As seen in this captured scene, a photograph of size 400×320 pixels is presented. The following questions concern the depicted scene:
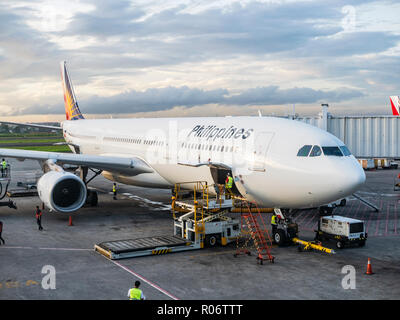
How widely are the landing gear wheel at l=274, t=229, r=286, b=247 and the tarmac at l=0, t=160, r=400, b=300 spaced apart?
11.0 inches

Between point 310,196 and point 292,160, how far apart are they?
1396 mm

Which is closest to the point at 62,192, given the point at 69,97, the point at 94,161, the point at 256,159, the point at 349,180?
the point at 94,161

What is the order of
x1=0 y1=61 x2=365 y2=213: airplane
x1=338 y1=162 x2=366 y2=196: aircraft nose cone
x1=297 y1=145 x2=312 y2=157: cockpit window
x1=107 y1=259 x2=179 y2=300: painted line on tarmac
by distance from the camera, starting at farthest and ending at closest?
x1=297 y1=145 x2=312 y2=157: cockpit window → x1=0 y1=61 x2=365 y2=213: airplane → x1=338 y1=162 x2=366 y2=196: aircraft nose cone → x1=107 y1=259 x2=179 y2=300: painted line on tarmac

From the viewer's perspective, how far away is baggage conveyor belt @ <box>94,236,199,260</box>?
16.7 meters

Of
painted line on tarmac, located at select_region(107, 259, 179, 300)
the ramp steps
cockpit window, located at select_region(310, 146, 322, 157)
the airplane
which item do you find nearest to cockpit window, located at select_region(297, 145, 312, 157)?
the airplane

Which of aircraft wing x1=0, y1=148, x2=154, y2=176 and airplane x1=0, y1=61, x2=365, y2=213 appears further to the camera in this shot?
aircraft wing x1=0, y1=148, x2=154, y2=176

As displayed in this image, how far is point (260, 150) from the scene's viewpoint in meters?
17.6

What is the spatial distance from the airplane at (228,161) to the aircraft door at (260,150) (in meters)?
0.04

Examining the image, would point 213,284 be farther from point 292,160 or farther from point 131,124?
point 131,124

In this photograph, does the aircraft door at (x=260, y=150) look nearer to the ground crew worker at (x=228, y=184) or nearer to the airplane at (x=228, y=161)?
the airplane at (x=228, y=161)

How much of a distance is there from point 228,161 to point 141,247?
15.6ft

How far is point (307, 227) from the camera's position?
886 inches

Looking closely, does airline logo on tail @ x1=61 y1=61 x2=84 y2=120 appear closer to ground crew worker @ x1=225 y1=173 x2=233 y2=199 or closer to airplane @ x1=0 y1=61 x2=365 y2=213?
airplane @ x1=0 y1=61 x2=365 y2=213

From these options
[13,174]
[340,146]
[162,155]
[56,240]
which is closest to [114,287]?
[56,240]
